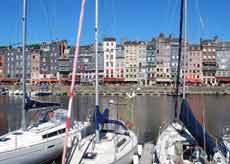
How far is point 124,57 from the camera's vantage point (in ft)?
423

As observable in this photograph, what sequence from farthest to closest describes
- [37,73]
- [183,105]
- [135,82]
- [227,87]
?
[37,73], [135,82], [227,87], [183,105]

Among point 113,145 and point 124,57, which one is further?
point 124,57

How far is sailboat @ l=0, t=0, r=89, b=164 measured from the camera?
63.1 ft

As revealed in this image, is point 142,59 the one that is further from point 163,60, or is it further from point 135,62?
point 163,60

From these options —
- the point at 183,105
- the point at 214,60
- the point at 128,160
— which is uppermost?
the point at 214,60

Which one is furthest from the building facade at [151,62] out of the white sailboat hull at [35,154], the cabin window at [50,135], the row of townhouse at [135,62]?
the white sailboat hull at [35,154]

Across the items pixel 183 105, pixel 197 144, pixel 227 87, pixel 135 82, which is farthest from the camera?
pixel 135 82

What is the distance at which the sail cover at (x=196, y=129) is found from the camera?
59.3ft

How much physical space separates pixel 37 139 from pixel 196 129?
31.1 feet

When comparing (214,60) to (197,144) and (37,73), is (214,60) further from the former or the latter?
(197,144)

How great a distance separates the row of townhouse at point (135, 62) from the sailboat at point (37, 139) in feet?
315

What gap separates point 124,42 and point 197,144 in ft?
373

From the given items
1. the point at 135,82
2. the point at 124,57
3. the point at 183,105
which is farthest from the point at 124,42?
the point at 183,105

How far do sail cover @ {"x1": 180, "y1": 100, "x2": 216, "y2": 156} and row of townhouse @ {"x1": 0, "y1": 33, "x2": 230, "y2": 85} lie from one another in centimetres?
9966
